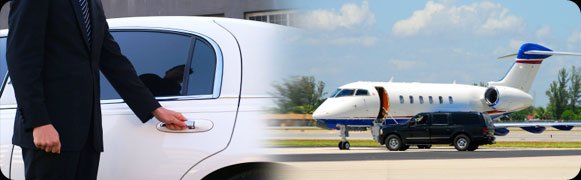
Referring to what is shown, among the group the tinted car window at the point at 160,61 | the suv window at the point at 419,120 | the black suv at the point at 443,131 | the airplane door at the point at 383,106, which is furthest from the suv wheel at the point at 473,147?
the tinted car window at the point at 160,61

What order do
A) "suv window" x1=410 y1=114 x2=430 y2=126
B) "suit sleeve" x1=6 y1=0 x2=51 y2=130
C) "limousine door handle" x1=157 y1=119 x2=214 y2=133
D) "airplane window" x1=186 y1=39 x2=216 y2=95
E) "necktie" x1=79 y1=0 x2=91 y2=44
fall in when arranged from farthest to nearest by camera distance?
"airplane window" x1=186 y1=39 x2=216 y2=95
"limousine door handle" x1=157 y1=119 x2=214 y2=133
"necktie" x1=79 y1=0 x2=91 y2=44
"suit sleeve" x1=6 y1=0 x2=51 y2=130
"suv window" x1=410 y1=114 x2=430 y2=126

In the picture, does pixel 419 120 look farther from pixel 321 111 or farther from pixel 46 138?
pixel 46 138

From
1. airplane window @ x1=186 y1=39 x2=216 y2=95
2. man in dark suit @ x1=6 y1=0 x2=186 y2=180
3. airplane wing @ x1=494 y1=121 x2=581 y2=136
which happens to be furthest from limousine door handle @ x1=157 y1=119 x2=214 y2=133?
airplane wing @ x1=494 y1=121 x2=581 y2=136

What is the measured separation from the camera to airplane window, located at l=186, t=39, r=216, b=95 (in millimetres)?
2521

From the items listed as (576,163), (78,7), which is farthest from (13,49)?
(576,163)

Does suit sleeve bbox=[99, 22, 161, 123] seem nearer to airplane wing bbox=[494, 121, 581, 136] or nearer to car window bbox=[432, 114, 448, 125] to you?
car window bbox=[432, 114, 448, 125]

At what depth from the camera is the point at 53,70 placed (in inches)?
75.0

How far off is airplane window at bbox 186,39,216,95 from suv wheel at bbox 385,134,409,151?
3.89ft

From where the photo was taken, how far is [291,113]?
4.20ft

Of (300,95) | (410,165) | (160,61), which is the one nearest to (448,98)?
Answer: (410,165)

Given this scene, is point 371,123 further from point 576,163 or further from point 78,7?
point 78,7

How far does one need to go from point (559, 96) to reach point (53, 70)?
1313mm

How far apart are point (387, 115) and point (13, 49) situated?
3.48 feet

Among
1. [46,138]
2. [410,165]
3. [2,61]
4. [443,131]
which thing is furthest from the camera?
[2,61]
